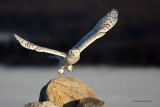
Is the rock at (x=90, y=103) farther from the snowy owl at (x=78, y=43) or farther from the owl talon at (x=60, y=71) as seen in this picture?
Answer: the owl talon at (x=60, y=71)

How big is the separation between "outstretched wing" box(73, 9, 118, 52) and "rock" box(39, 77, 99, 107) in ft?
6.72

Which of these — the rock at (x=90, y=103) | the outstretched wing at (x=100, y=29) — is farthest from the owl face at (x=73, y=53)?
the rock at (x=90, y=103)

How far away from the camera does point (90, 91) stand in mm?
24766

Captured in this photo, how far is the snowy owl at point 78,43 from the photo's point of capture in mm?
24406

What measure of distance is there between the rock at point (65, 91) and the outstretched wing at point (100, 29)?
205 centimetres

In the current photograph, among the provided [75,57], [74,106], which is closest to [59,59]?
[75,57]

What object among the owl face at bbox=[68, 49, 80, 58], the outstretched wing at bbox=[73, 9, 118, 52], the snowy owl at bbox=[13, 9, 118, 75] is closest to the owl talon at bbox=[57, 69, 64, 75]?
the snowy owl at bbox=[13, 9, 118, 75]

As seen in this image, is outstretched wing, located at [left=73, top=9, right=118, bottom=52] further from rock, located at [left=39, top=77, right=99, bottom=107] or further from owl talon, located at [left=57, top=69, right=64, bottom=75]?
rock, located at [left=39, top=77, right=99, bottom=107]

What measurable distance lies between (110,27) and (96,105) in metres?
5.44

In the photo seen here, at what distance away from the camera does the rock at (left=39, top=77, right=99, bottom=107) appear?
23672 millimetres

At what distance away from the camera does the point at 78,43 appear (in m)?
26.6

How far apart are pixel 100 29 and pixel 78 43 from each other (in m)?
1.47

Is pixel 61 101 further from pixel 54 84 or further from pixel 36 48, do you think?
pixel 36 48

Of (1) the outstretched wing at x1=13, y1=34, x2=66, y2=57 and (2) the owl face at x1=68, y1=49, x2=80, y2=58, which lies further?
(2) the owl face at x1=68, y1=49, x2=80, y2=58
